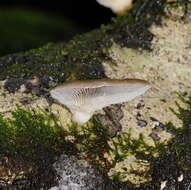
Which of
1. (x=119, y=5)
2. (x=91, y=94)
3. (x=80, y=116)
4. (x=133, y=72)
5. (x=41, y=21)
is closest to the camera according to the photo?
(x=91, y=94)

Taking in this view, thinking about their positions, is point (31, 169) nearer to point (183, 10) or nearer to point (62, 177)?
point (62, 177)

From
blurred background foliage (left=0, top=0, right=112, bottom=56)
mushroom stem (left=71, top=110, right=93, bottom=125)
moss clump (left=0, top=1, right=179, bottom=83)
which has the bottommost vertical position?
mushroom stem (left=71, top=110, right=93, bottom=125)

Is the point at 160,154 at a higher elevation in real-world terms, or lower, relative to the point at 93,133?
lower

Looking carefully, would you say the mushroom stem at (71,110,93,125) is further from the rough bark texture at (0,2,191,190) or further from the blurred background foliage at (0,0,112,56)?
the blurred background foliage at (0,0,112,56)

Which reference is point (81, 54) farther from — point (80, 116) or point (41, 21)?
point (41, 21)

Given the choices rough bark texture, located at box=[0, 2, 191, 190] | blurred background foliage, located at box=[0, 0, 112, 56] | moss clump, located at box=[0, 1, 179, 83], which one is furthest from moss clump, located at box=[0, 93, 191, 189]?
blurred background foliage, located at box=[0, 0, 112, 56]

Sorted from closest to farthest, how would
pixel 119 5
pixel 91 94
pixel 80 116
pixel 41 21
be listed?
pixel 91 94 < pixel 80 116 < pixel 119 5 < pixel 41 21

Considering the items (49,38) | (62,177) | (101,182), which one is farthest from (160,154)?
(49,38)

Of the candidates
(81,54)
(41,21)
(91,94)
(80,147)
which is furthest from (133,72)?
(41,21)
